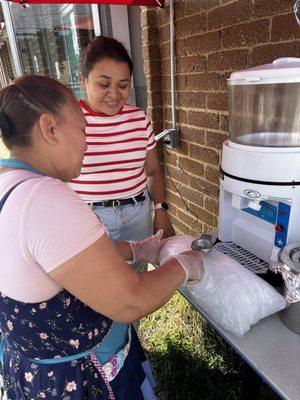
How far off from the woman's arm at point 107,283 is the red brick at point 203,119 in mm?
1399

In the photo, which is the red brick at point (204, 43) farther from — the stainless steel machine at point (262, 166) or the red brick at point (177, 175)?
the red brick at point (177, 175)

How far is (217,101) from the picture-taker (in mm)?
1903

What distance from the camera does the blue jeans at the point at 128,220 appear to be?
163cm

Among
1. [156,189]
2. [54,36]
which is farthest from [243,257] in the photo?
[54,36]

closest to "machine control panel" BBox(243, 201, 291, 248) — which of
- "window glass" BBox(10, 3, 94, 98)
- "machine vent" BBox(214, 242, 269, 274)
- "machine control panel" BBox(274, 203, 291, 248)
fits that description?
"machine control panel" BBox(274, 203, 291, 248)

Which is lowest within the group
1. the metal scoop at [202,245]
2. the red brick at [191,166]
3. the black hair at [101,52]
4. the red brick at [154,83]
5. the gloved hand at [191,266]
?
the red brick at [191,166]

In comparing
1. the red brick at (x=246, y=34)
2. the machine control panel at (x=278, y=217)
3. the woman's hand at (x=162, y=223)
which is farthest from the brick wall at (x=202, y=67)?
the machine control panel at (x=278, y=217)

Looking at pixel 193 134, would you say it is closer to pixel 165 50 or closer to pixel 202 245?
pixel 165 50

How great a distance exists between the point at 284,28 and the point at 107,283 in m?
1.30

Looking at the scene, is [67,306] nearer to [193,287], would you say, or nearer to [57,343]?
[57,343]

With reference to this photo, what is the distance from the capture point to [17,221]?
2.16 feet

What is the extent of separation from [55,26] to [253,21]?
106 inches

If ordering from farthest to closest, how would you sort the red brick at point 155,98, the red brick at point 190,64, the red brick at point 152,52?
the red brick at point 155,98 < the red brick at point 152,52 < the red brick at point 190,64

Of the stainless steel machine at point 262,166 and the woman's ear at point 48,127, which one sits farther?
the stainless steel machine at point 262,166
